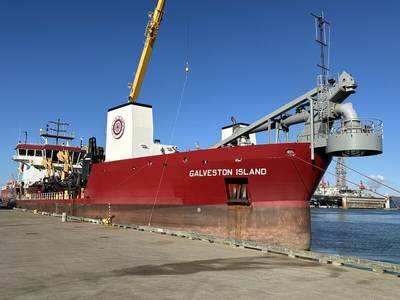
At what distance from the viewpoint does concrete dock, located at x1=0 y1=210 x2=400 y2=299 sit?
738 cm

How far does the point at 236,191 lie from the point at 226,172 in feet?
3.05

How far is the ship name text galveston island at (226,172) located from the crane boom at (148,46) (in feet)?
36.6

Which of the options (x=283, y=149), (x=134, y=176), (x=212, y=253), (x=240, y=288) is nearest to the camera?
(x=240, y=288)

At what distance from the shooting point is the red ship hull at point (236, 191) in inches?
665

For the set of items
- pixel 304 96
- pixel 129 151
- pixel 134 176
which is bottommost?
pixel 134 176

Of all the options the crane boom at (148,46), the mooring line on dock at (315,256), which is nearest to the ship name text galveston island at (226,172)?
the mooring line on dock at (315,256)

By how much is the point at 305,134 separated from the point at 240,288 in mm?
11369

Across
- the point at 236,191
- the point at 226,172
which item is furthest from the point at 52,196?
the point at 236,191

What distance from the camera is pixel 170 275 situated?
906 cm

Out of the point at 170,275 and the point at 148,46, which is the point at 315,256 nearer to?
the point at 170,275

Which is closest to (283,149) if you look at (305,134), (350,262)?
(305,134)

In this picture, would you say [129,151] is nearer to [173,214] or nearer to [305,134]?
[173,214]

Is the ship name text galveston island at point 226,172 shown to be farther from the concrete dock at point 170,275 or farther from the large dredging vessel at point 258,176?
the concrete dock at point 170,275

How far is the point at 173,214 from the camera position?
1991 centimetres
